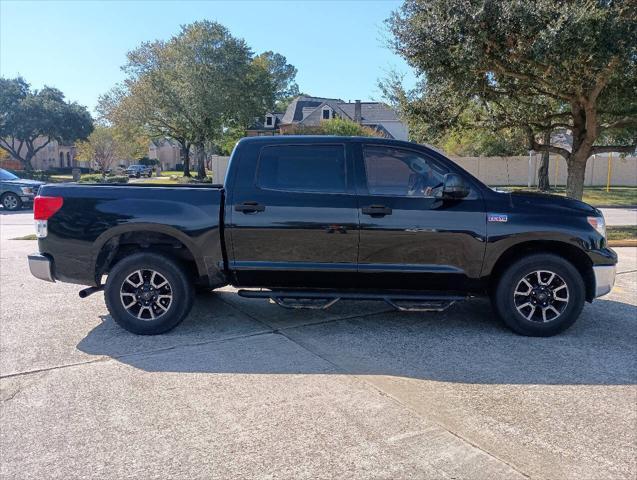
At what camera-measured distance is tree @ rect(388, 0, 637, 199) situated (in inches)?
372

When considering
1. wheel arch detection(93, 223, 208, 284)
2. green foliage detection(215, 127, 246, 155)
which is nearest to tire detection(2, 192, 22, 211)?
wheel arch detection(93, 223, 208, 284)

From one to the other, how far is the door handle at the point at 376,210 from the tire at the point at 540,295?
1.37m

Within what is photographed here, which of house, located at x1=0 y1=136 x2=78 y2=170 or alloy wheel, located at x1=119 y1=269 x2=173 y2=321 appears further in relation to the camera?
house, located at x1=0 y1=136 x2=78 y2=170

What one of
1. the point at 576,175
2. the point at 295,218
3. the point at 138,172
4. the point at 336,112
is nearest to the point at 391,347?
the point at 295,218

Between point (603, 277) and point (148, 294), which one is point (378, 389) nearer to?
point (148, 294)

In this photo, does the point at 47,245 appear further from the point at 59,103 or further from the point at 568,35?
the point at 59,103

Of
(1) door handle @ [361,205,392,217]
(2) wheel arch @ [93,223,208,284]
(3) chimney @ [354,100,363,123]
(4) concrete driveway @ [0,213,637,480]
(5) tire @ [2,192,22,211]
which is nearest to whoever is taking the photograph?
(4) concrete driveway @ [0,213,637,480]

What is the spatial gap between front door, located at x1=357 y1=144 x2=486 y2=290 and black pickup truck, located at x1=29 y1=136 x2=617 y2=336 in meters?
0.01

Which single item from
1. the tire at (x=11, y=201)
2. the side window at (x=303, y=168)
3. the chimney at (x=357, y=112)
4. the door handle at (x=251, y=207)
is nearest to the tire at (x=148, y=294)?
the door handle at (x=251, y=207)

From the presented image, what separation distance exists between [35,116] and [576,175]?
170 ft

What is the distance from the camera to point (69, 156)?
2958 inches

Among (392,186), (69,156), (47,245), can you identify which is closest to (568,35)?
(392,186)

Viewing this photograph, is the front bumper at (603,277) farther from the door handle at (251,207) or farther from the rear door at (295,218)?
the door handle at (251,207)

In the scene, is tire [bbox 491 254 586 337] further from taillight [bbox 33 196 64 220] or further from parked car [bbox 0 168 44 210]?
parked car [bbox 0 168 44 210]
